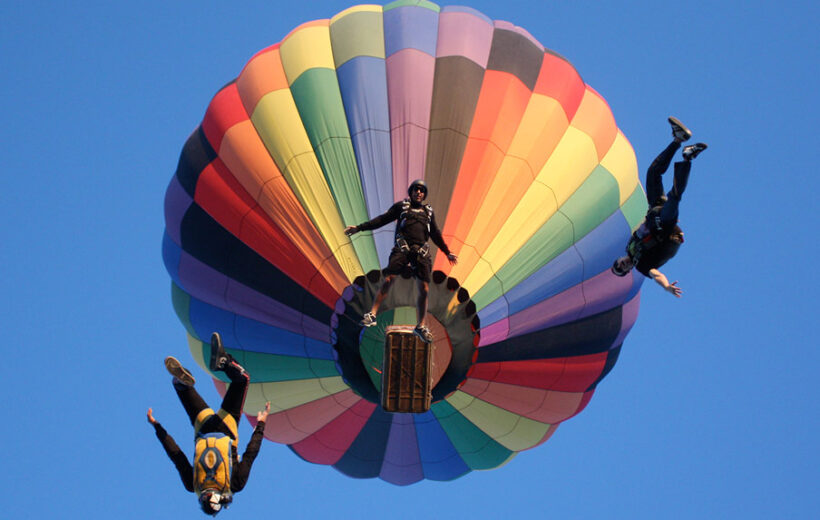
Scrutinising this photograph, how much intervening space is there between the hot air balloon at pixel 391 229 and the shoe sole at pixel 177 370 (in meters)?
2.17

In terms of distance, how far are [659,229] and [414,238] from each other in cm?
250

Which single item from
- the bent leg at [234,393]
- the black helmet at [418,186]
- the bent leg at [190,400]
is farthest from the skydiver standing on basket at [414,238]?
the bent leg at [190,400]

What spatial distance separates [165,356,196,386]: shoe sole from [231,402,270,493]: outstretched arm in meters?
0.82

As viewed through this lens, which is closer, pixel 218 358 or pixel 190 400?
pixel 190 400

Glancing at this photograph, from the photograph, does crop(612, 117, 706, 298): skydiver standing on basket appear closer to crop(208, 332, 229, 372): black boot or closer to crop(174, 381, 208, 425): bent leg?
crop(208, 332, 229, 372): black boot

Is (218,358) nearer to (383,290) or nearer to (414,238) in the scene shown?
(383,290)

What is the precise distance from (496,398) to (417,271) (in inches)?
109

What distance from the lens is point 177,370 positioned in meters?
14.5

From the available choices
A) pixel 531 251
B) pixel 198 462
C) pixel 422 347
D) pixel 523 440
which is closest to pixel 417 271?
pixel 422 347

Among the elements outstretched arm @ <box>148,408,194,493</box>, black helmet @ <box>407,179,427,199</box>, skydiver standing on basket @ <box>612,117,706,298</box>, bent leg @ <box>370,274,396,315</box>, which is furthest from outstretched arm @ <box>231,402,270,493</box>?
skydiver standing on basket @ <box>612,117,706,298</box>

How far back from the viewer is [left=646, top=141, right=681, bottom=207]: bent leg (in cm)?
1482

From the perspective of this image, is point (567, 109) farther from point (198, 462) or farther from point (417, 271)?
point (198, 462)

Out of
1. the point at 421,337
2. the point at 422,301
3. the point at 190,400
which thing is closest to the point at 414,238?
the point at 422,301

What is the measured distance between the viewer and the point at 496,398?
17.3 meters
